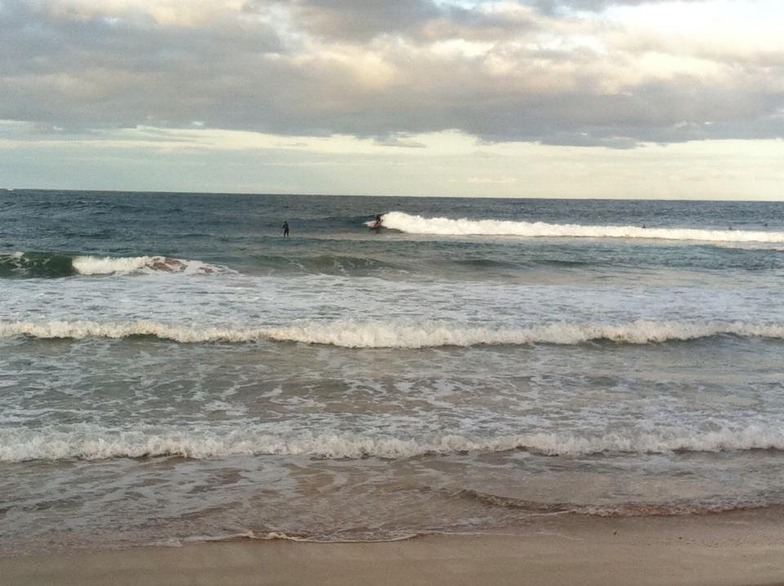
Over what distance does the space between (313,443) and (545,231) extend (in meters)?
39.5

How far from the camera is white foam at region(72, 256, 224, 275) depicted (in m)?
21.9

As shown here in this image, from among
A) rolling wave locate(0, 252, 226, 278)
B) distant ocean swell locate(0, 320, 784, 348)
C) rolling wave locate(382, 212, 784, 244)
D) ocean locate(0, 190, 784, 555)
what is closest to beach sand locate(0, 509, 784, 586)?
ocean locate(0, 190, 784, 555)

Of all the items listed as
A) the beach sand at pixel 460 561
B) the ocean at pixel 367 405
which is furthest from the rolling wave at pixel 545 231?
the beach sand at pixel 460 561

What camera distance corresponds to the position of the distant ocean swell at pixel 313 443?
6961 mm

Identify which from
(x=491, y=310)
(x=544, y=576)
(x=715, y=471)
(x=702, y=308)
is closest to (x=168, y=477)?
(x=544, y=576)

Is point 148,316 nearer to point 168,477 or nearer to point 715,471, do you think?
point 168,477

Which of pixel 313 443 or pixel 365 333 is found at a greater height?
pixel 365 333

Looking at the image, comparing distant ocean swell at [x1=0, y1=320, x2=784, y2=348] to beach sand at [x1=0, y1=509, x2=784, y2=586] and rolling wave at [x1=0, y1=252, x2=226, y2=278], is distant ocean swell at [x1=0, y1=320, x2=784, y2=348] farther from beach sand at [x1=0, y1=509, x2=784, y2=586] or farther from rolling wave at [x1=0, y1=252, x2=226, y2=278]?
rolling wave at [x1=0, y1=252, x2=226, y2=278]

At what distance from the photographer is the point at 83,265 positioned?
2209 centimetres

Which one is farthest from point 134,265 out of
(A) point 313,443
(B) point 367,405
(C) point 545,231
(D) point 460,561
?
(C) point 545,231

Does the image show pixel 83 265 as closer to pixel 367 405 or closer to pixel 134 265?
pixel 134 265

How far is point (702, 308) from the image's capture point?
16.7 m

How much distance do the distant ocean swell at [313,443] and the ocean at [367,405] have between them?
26 mm

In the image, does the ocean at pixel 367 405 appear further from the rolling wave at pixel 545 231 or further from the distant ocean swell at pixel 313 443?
the rolling wave at pixel 545 231
